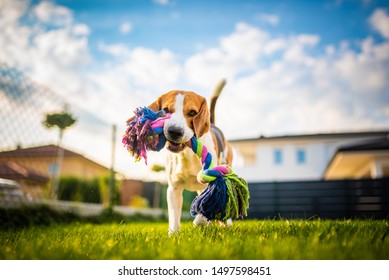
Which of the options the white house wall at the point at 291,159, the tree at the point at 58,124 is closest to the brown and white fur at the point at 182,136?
the tree at the point at 58,124

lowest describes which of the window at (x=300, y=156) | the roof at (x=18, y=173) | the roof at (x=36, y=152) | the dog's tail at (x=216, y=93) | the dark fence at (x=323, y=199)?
the dark fence at (x=323, y=199)

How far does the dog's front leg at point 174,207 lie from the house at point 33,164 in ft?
9.52

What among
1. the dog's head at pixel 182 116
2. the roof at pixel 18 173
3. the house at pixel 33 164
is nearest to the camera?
the dog's head at pixel 182 116

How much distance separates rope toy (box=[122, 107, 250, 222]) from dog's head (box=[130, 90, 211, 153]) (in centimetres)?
6

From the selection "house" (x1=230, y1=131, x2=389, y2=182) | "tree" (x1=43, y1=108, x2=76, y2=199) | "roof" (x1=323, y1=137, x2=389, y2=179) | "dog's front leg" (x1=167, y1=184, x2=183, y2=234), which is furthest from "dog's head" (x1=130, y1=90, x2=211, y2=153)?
"house" (x1=230, y1=131, x2=389, y2=182)

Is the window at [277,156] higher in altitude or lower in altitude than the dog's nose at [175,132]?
higher

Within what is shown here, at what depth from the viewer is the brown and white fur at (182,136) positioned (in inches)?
89.7

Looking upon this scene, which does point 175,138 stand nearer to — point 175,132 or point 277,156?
point 175,132

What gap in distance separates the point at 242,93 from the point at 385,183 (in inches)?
189

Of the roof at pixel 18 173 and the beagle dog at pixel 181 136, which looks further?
the roof at pixel 18 173

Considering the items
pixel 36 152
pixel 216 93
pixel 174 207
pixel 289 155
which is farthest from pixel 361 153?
pixel 289 155

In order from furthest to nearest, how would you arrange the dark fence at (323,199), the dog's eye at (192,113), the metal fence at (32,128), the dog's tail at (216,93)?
the dark fence at (323,199), the metal fence at (32,128), the dog's tail at (216,93), the dog's eye at (192,113)

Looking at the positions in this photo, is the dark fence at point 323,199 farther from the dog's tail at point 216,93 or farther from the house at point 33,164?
the house at point 33,164

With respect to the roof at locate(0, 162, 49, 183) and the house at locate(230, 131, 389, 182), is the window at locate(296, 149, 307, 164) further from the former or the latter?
the roof at locate(0, 162, 49, 183)
